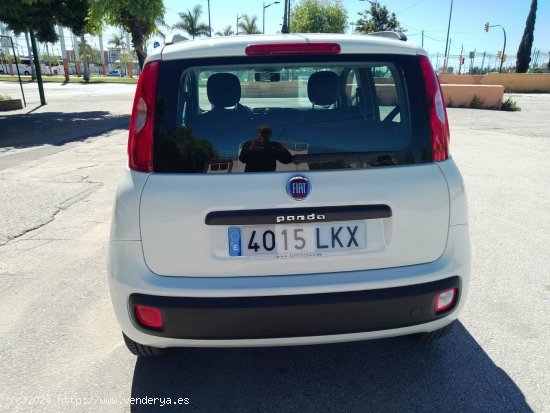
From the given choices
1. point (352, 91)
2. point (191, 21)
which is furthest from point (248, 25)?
point (352, 91)

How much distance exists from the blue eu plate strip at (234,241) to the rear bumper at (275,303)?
118mm

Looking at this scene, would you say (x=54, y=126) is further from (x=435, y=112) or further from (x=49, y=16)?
(x=435, y=112)

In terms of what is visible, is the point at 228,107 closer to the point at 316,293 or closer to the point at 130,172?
the point at 130,172

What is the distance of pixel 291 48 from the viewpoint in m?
1.84

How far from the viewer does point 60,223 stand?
4.71 metres

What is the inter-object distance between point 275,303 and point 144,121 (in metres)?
1.01

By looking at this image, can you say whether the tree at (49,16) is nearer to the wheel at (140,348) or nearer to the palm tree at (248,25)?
the wheel at (140,348)

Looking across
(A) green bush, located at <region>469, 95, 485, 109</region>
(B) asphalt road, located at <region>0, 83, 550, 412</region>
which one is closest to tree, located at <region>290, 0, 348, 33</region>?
(A) green bush, located at <region>469, 95, 485, 109</region>

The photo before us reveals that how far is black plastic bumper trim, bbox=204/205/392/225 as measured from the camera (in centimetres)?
181

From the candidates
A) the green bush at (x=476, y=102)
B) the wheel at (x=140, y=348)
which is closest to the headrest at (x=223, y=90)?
the wheel at (x=140, y=348)

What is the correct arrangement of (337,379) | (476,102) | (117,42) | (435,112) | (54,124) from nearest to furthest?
(435,112), (337,379), (54,124), (476,102), (117,42)

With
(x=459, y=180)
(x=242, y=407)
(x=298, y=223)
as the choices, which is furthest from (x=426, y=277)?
(x=242, y=407)

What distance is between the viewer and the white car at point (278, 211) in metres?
1.82

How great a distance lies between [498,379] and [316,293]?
1.27 m
